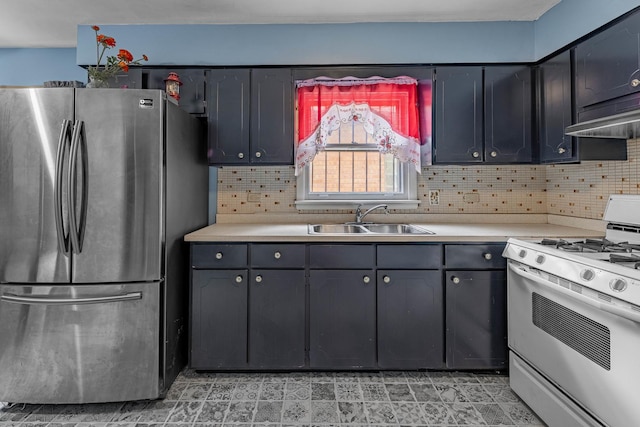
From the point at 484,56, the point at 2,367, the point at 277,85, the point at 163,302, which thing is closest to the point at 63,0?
the point at 277,85

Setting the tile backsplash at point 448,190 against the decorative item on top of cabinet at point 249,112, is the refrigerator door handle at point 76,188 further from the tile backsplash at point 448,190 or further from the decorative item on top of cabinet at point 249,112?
the tile backsplash at point 448,190

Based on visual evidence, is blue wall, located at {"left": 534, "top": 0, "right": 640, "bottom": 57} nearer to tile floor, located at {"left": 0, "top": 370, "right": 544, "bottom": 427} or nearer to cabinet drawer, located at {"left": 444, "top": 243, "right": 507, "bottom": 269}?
cabinet drawer, located at {"left": 444, "top": 243, "right": 507, "bottom": 269}

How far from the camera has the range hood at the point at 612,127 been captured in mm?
1555

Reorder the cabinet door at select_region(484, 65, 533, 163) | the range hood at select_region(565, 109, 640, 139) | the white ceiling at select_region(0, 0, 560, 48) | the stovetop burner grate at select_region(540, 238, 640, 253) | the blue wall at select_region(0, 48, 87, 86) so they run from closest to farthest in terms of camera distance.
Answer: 1. the range hood at select_region(565, 109, 640, 139)
2. the stovetop burner grate at select_region(540, 238, 640, 253)
3. the white ceiling at select_region(0, 0, 560, 48)
4. the cabinet door at select_region(484, 65, 533, 163)
5. the blue wall at select_region(0, 48, 87, 86)

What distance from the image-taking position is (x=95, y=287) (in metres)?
1.90

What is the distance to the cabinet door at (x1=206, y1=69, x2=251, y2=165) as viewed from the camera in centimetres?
255

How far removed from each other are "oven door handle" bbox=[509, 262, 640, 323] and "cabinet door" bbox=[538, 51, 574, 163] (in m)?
0.90

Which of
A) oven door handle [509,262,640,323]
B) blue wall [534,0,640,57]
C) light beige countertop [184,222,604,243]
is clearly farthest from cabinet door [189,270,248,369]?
blue wall [534,0,640,57]

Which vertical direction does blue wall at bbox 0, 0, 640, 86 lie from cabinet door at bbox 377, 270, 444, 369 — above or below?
above

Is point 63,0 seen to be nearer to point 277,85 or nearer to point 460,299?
point 277,85

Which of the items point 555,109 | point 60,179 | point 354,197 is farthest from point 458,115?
point 60,179

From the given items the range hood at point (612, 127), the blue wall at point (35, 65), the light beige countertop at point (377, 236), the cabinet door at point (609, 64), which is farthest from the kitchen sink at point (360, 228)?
the blue wall at point (35, 65)

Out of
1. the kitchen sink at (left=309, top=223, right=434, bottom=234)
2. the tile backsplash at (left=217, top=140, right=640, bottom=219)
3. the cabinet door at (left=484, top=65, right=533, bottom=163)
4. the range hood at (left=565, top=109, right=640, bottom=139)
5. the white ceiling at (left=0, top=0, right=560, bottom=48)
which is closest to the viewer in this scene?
the range hood at (left=565, top=109, right=640, bottom=139)

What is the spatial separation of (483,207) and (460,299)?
38.9 inches
